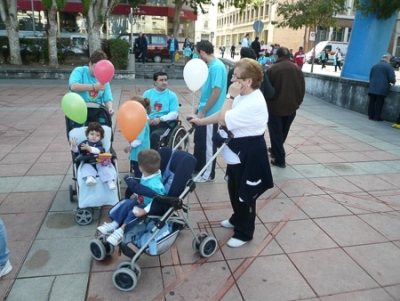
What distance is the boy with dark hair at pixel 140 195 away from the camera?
284 cm

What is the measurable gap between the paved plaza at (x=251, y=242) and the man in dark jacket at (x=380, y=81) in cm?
306

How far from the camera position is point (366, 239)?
3656 millimetres

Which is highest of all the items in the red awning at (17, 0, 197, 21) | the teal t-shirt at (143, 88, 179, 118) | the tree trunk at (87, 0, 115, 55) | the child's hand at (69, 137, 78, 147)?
the red awning at (17, 0, 197, 21)

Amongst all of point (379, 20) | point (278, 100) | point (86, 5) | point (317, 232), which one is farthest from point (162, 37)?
point (317, 232)

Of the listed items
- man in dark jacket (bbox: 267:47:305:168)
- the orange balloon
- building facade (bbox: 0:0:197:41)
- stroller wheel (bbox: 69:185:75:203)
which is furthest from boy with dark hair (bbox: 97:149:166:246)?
building facade (bbox: 0:0:197:41)

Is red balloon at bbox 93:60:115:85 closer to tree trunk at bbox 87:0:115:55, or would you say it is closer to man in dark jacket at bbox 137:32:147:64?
tree trunk at bbox 87:0:115:55

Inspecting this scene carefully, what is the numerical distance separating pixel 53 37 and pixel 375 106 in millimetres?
13099

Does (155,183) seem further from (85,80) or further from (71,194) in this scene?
(85,80)

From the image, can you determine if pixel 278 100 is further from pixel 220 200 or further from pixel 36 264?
pixel 36 264

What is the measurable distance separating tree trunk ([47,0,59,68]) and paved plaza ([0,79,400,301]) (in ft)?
32.3

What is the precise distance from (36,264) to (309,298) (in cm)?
235

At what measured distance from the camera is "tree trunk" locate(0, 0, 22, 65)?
1481 centimetres

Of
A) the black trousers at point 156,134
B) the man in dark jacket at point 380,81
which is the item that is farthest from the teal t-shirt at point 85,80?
the man in dark jacket at point 380,81

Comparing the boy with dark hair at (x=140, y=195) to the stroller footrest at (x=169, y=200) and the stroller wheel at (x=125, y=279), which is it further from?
the stroller wheel at (x=125, y=279)
